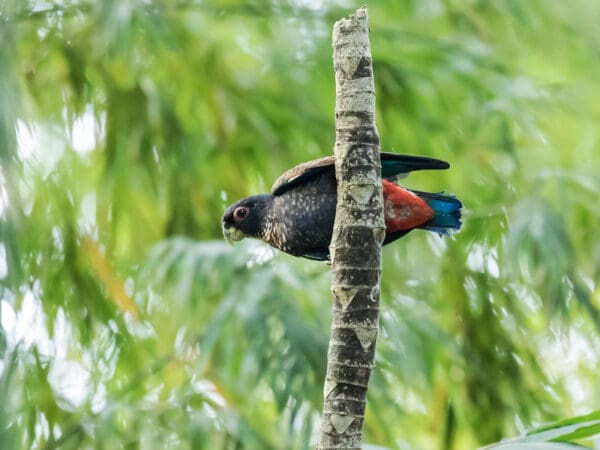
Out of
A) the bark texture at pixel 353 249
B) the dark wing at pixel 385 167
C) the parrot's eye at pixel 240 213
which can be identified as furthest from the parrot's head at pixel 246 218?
the bark texture at pixel 353 249

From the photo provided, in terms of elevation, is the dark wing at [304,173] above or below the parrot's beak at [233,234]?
above

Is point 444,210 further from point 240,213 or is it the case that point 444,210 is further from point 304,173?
point 240,213

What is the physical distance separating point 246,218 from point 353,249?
0.83 metres

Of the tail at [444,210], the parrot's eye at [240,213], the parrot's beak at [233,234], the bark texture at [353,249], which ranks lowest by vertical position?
the bark texture at [353,249]

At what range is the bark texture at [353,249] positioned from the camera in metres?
1.64

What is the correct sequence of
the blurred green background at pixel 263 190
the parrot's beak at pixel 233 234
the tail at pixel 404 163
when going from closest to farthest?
the tail at pixel 404 163 → the parrot's beak at pixel 233 234 → the blurred green background at pixel 263 190

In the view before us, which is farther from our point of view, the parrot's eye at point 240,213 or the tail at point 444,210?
the parrot's eye at point 240,213

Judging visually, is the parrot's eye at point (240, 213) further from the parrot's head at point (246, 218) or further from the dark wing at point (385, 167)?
the dark wing at point (385, 167)

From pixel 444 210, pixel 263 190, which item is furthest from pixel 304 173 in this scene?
pixel 263 190

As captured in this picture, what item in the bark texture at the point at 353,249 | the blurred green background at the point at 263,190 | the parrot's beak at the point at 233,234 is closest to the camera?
the bark texture at the point at 353,249

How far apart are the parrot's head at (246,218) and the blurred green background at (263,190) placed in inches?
33.3

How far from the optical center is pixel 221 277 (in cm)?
327

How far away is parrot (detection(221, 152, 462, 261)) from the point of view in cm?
218

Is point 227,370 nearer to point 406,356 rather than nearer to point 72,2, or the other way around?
point 406,356
